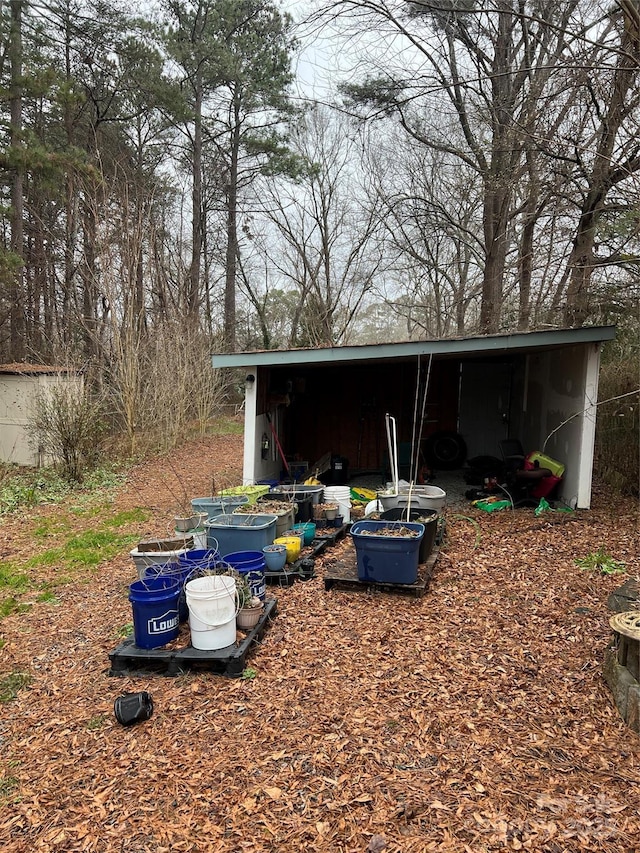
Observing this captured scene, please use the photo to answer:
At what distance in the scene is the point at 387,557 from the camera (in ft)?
13.6

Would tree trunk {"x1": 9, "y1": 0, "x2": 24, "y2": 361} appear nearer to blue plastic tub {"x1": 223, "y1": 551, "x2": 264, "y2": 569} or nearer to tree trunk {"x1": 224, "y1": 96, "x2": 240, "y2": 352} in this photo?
tree trunk {"x1": 224, "y1": 96, "x2": 240, "y2": 352}

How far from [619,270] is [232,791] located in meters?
7.29

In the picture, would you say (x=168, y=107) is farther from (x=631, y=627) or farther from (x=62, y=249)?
(x=631, y=627)

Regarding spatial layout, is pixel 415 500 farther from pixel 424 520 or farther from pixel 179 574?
pixel 179 574

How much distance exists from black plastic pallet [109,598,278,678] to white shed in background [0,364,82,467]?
6374mm

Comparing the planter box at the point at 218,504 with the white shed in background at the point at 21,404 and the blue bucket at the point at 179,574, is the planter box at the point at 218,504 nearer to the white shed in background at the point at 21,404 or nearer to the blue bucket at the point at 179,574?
the blue bucket at the point at 179,574

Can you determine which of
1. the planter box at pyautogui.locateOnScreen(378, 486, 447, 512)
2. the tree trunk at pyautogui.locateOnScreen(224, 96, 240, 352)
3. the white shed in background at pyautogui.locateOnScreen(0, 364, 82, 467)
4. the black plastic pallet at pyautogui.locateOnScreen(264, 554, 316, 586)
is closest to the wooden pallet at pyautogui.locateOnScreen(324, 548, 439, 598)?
the black plastic pallet at pyautogui.locateOnScreen(264, 554, 316, 586)

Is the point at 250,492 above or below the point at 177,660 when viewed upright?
above

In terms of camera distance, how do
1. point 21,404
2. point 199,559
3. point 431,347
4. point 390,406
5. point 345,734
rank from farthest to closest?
point 390,406, point 21,404, point 431,347, point 199,559, point 345,734

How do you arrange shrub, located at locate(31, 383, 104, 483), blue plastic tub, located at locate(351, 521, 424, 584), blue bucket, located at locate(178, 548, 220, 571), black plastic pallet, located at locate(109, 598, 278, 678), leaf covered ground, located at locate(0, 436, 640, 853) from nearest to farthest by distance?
leaf covered ground, located at locate(0, 436, 640, 853)
black plastic pallet, located at locate(109, 598, 278, 678)
blue bucket, located at locate(178, 548, 220, 571)
blue plastic tub, located at locate(351, 521, 424, 584)
shrub, located at locate(31, 383, 104, 483)

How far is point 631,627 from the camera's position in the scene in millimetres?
2674

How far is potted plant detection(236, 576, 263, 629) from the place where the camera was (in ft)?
11.5

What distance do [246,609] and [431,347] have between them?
3.89 metres

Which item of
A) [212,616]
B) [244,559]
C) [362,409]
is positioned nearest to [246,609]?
[212,616]
